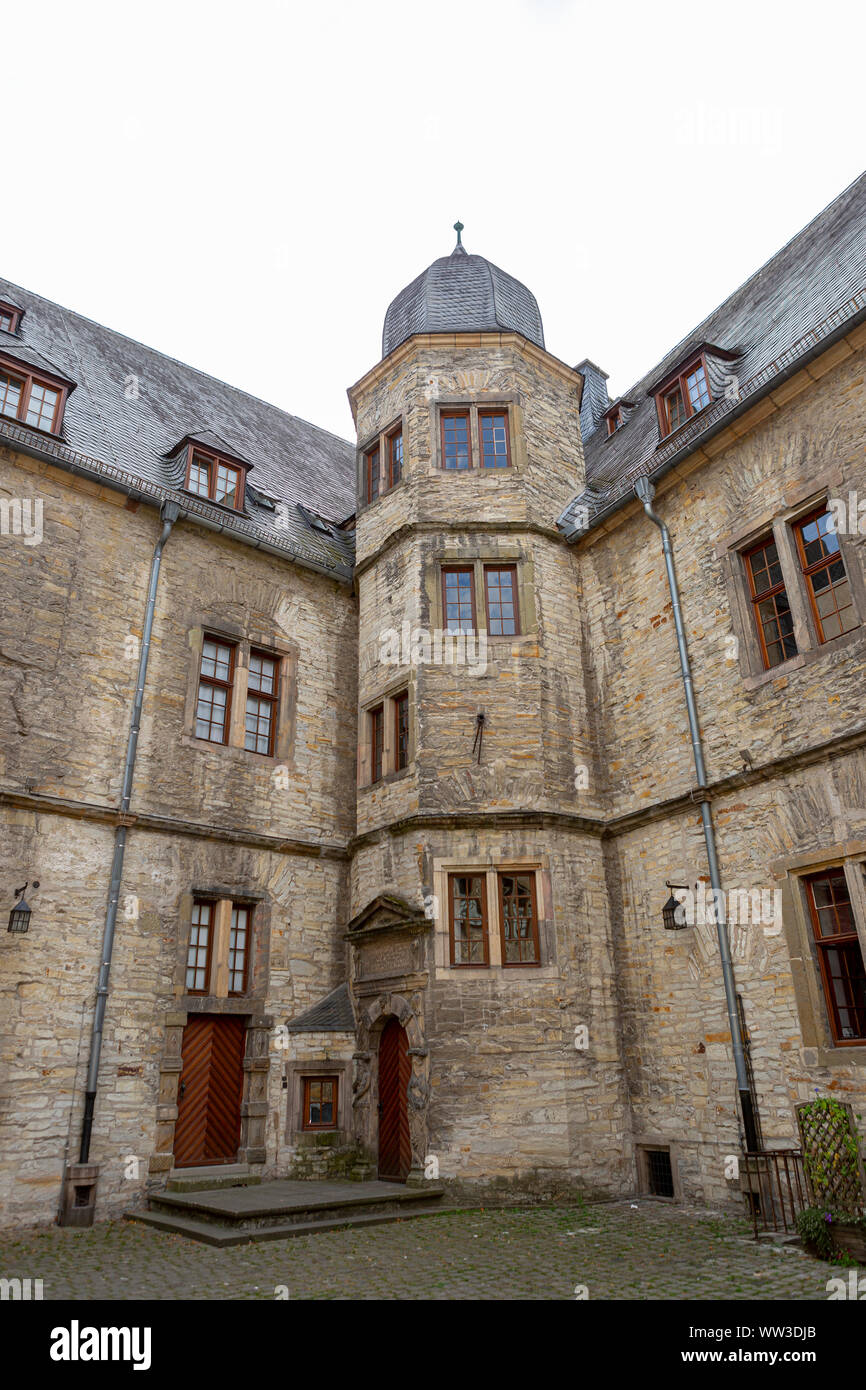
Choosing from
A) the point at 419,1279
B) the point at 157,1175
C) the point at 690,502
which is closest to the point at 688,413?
the point at 690,502

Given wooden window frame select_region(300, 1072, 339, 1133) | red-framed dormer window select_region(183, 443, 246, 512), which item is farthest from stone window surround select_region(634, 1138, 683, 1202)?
red-framed dormer window select_region(183, 443, 246, 512)

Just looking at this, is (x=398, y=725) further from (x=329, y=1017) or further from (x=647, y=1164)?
(x=647, y=1164)

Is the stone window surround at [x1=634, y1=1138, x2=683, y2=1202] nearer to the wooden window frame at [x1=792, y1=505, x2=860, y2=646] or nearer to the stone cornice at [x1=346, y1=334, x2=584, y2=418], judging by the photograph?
the wooden window frame at [x1=792, y1=505, x2=860, y2=646]

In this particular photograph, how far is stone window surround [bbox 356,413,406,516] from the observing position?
1473 centimetres

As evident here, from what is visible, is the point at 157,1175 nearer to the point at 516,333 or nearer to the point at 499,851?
the point at 499,851

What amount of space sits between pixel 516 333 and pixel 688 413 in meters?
3.32

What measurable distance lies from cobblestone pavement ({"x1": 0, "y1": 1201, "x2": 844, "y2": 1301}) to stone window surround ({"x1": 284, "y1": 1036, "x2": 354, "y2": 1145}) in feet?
8.52

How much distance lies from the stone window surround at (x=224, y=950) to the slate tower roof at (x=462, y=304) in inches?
369

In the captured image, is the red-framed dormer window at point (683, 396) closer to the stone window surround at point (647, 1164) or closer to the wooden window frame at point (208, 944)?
the wooden window frame at point (208, 944)

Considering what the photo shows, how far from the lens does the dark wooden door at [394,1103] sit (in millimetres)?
11016

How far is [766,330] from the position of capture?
44.2 ft

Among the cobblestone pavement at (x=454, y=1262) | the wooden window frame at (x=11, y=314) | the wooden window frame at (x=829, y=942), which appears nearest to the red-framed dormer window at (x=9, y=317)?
the wooden window frame at (x=11, y=314)

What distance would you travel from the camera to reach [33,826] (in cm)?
1065

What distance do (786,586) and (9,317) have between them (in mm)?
12357
